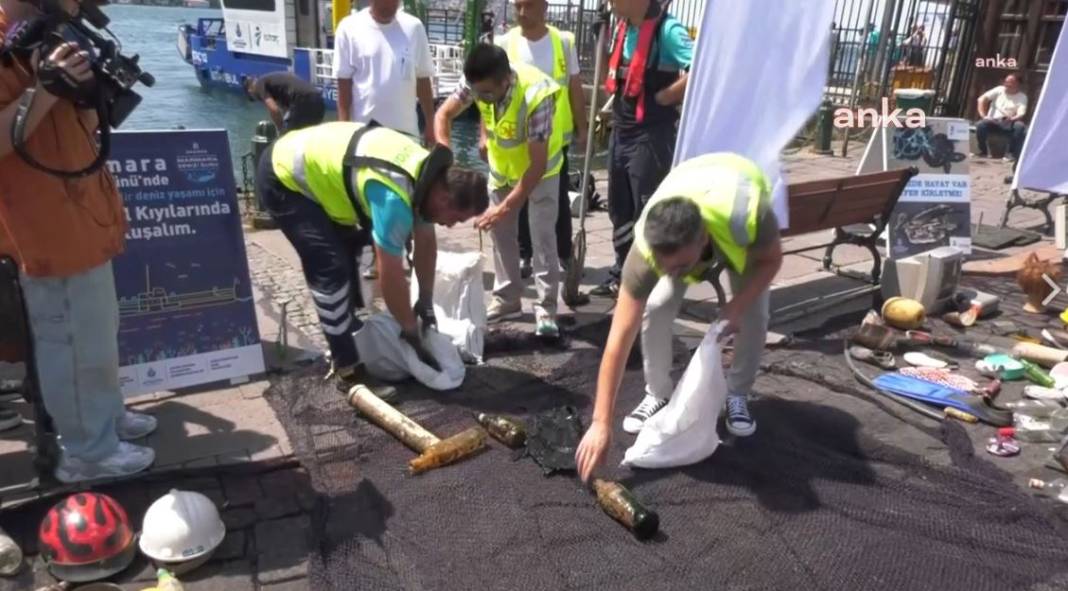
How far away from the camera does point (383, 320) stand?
147 inches

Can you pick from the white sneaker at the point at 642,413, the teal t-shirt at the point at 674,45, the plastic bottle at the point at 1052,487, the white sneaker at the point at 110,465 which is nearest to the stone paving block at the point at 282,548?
the white sneaker at the point at 110,465

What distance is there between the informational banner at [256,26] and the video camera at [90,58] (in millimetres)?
24519

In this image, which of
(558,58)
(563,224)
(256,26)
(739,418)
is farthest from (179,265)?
(256,26)

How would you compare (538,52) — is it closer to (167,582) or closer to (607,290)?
(607,290)

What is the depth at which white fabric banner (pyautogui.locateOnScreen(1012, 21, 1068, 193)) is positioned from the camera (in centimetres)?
564

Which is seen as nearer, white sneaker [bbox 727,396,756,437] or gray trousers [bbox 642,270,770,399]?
gray trousers [bbox 642,270,770,399]

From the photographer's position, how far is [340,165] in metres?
3.26

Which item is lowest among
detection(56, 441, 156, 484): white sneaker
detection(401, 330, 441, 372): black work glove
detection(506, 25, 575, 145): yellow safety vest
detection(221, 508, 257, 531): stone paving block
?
detection(221, 508, 257, 531): stone paving block

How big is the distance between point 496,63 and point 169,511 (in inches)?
95.2

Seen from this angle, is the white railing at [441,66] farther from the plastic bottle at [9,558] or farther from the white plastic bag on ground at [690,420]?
the plastic bottle at [9,558]

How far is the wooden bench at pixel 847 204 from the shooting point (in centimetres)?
465

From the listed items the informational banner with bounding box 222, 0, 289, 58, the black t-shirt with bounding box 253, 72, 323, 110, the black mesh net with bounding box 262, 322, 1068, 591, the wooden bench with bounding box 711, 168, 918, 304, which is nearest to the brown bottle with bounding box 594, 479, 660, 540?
the black mesh net with bounding box 262, 322, 1068, 591

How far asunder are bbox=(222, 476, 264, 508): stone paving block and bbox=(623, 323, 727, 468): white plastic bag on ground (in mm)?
1396

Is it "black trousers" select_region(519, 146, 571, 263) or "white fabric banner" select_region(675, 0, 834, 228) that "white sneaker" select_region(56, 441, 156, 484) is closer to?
"black trousers" select_region(519, 146, 571, 263)
